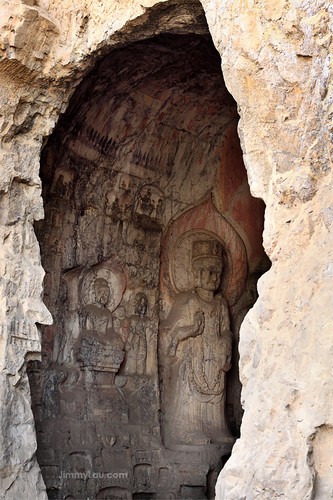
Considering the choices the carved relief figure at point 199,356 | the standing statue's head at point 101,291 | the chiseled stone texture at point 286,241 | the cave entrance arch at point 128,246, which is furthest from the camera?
the carved relief figure at point 199,356

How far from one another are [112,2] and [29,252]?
2068 millimetres

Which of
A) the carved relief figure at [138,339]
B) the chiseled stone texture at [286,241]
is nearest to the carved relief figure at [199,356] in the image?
the carved relief figure at [138,339]

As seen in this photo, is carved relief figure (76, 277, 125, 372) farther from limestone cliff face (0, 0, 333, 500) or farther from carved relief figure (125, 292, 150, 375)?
limestone cliff face (0, 0, 333, 500)

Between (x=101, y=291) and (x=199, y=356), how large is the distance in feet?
4.24

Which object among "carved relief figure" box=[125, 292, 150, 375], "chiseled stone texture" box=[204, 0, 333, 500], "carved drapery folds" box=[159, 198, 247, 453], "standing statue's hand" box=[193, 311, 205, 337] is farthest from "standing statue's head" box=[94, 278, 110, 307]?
"chiseled stone texture" box=[204, 0, 333, 500]

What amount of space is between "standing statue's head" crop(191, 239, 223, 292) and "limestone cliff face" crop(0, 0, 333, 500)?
2499mm

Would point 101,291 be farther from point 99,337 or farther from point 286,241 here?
point 286,241

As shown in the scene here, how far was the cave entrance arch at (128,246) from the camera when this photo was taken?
7781mm

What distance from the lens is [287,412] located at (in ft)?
15.5

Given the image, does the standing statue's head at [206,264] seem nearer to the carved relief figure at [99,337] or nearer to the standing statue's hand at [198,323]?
the standing statue's hand at [198,323]

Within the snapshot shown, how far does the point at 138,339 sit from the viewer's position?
8.69 m

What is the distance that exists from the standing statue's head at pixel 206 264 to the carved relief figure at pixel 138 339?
68 centimetres

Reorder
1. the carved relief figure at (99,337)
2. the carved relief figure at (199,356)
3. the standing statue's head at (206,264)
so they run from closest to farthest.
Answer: the carved relief figure at (99,337) < the carved relief figure at (199,356) < the standing statue's head at (206,264)

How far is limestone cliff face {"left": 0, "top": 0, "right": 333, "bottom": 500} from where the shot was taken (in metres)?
4.69
